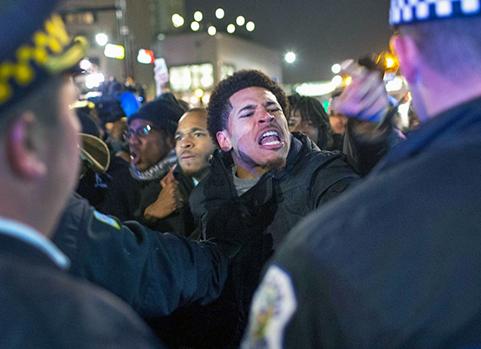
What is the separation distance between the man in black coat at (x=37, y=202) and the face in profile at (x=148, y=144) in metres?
4.21

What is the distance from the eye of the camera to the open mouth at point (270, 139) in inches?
143

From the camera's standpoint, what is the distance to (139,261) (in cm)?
249

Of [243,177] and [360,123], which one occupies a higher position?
[360,123]

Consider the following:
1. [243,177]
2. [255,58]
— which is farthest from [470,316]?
[255,58]

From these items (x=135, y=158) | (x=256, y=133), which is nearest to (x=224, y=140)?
(x=256, y=133)

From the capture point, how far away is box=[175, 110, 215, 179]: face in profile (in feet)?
15.6

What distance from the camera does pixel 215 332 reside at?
337 centimetres

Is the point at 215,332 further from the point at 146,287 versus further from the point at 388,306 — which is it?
the point at 388,306

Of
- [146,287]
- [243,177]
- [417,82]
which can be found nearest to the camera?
[417,82]

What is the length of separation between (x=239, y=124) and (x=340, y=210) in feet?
8.02

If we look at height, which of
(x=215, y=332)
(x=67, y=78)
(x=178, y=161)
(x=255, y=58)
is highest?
(x=67, y=78)

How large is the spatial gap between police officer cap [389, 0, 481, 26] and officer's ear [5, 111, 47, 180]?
0.98 meters

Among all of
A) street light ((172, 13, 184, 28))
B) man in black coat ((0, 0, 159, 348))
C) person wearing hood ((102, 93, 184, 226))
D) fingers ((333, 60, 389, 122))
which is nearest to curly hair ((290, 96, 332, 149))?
person wearing hood ((102, 93, 184, 226))

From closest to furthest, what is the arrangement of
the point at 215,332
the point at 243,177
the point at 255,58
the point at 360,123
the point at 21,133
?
the point at 21,133, the point at 360,123, the point at 215,332, the point at 243,177, the point at 255,58
